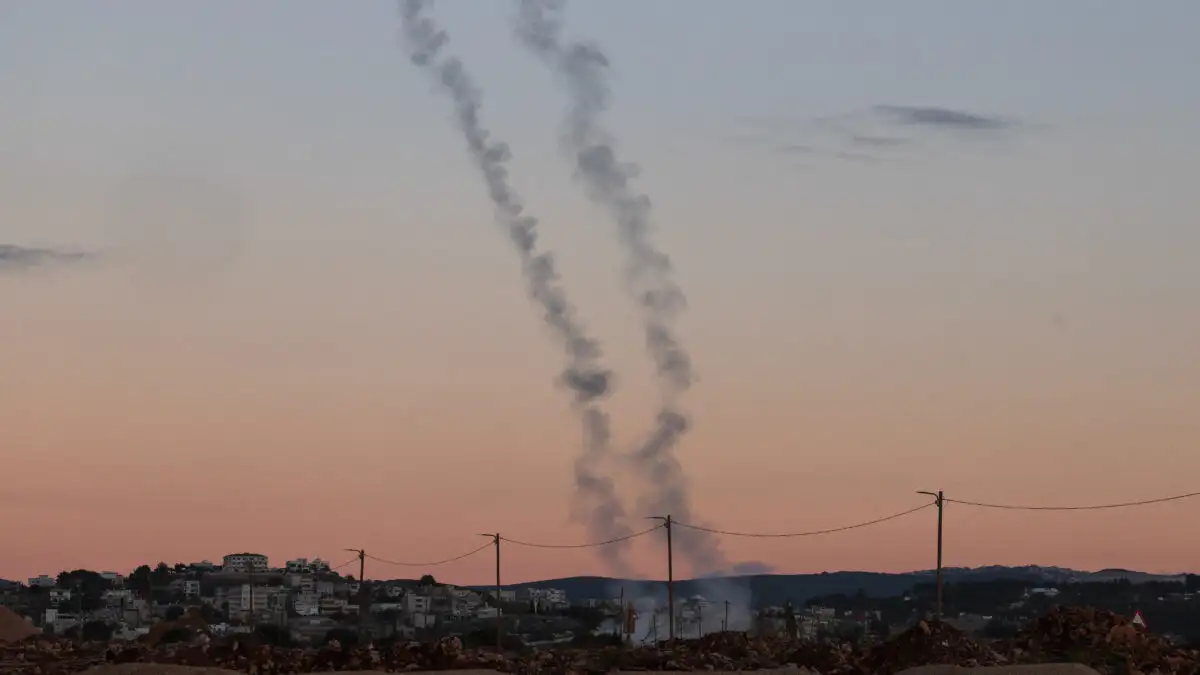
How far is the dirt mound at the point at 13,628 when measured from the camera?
10577cm

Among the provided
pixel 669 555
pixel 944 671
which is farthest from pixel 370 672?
pixel 669 555

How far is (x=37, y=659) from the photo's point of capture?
273 ft

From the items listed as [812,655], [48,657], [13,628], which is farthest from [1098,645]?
[13,628]

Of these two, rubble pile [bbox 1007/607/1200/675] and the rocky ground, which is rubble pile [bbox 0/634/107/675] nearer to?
the rocky ground

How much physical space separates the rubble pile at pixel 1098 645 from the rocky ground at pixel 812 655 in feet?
0.11

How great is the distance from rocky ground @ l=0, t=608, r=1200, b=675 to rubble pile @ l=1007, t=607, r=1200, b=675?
1.4 inches

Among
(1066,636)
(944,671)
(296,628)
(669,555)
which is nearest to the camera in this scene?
(944,671)

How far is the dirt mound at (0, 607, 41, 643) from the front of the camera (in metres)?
106

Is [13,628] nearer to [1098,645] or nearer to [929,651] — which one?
[929,651]

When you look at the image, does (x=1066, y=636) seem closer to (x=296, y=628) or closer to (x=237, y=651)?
(x=237, y=651)

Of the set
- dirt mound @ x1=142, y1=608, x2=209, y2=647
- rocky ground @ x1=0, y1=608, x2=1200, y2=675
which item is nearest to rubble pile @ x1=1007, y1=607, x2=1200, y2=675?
rocky ground @ x1=0, y1=608, x2=1200, y2=675

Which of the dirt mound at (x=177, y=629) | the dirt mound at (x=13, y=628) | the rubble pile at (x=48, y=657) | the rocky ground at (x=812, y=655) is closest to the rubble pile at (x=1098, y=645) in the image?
the rocky ground at (x=812, y=655)

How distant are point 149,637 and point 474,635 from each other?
29530 mm

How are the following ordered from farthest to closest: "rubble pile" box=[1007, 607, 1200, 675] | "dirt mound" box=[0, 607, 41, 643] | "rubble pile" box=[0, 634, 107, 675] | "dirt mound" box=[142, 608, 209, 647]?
1. "dirt mound" box=[0, 607, 41, 643]
2. "dirt mound" box=[142, 608, 209, 647]
3. "rubble pile" box=[0, 634, 107, 675]
4. "rubble pile" box=[1007, 607, 1200, 675]
